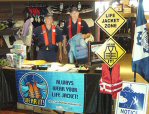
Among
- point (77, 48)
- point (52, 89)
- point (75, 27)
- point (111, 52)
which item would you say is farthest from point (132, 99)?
point (75, 27)

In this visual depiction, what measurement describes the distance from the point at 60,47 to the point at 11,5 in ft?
8.15

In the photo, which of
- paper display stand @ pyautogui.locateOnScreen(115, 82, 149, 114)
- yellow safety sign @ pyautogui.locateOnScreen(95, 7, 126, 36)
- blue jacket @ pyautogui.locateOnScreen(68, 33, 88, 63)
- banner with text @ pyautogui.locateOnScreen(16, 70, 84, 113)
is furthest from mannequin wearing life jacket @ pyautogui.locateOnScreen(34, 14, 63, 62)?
paper display stand @ pyautogui.locateOnScreen(115, 82, 149, 114)

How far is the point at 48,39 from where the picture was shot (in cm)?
604

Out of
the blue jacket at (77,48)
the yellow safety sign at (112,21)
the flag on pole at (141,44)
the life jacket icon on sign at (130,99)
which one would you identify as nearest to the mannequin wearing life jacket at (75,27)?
the blue jacket at (77,48)

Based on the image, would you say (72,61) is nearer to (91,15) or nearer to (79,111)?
(79,111)

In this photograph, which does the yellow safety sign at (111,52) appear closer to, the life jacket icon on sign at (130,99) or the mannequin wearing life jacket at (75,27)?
the life jacket icon on sign at (130,99)

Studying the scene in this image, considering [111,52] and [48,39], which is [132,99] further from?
[48,39]

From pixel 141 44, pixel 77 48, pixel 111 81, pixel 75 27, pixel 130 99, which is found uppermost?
pixel 75 27

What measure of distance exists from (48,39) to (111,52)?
6.74 ft

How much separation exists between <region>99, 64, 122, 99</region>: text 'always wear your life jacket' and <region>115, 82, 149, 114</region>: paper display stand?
114mm

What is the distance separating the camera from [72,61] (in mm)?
5910

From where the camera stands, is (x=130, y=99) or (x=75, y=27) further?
(x=75, y=27)

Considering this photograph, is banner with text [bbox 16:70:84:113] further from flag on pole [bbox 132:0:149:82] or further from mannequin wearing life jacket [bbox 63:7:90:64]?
mannequin wearing life jacket [bbox 63:7:90:64]

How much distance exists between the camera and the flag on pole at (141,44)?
428 cm
